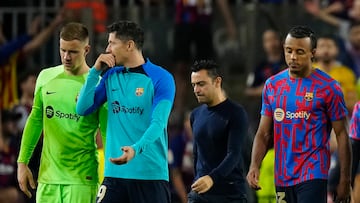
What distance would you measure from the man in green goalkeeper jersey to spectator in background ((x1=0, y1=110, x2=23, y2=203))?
3706 millimetres

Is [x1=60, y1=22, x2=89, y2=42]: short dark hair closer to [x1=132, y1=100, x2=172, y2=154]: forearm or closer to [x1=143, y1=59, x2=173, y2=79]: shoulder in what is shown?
[x1=143, y1=59, x2=173, y2=79]: shoulder

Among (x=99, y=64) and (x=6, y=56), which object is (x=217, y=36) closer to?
(x=6, y=56)

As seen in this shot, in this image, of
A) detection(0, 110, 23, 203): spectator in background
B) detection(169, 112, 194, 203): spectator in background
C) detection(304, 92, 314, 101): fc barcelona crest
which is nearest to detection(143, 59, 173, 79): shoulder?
detection(304, 92, 314, 101): fc barcelona crest

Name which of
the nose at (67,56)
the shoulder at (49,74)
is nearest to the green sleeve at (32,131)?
the shoulder at (49,74)

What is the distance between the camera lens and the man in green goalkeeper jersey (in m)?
11.6

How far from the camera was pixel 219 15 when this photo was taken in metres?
17.9

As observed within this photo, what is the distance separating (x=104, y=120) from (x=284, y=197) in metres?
1.87

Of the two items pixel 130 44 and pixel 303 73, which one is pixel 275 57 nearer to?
pixel 303 73

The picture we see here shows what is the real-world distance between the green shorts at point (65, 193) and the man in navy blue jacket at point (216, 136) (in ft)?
3.48

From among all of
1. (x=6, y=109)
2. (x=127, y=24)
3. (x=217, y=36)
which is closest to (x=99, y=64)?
(x=127, y=24)

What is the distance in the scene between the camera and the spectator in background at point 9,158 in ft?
50.4

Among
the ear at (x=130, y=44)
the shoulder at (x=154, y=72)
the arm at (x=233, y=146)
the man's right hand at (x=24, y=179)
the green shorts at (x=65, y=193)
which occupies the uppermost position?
the ear at (x=130, y=44)

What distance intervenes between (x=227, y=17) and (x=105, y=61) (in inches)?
263

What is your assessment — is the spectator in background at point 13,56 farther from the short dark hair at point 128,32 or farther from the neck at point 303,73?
the neck at point 303,73
